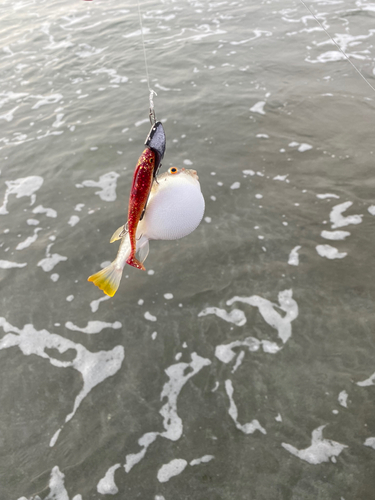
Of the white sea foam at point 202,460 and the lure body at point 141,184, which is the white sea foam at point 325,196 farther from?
the lure body at point 141,184

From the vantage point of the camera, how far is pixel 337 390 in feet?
12.4

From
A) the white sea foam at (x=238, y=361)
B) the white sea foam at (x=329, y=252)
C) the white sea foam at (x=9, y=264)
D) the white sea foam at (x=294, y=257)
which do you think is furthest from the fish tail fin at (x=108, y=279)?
the white sea foam at (x=9, y=264)

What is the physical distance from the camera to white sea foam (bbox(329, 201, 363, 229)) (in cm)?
533

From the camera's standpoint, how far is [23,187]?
22.1 feet

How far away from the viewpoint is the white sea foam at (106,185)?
632cm

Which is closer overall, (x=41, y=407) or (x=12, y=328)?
(x=41, y=407)

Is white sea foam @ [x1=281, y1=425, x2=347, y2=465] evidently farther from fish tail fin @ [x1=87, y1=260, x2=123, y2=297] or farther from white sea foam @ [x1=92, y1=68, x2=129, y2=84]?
white sea foam @ [x1=92, y1=68, x2=129, y2=84]

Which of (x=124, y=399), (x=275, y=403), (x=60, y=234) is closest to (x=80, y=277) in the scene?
(x=60, y=234)

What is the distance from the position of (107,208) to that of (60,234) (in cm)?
83

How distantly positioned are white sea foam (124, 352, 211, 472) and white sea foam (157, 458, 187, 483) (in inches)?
7.8

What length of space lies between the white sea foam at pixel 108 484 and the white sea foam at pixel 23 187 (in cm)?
447

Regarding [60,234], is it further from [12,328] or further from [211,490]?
[211,490]

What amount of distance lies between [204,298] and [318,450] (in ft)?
6.60

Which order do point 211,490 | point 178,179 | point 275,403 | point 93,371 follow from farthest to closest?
point 93,371, point 275,403, point 211,490, point 178,179
